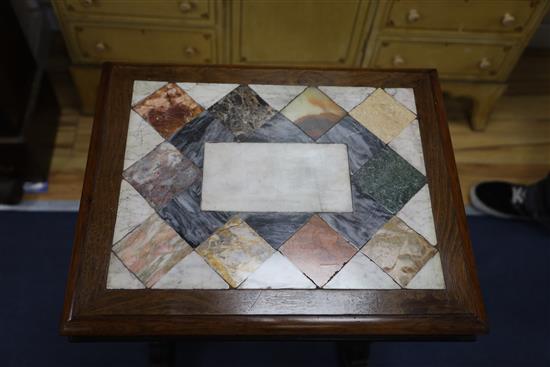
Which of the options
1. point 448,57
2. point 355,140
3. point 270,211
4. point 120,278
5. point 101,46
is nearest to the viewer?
point 120,278

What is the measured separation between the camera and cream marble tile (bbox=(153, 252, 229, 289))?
118cm

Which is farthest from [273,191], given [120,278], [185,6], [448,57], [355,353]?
[448,57]

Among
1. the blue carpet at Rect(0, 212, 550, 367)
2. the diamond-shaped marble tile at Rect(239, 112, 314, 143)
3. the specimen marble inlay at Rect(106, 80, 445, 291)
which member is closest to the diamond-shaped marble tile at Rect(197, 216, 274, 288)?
the specimen marble inlay at Rect(106, 80, 445, 291)

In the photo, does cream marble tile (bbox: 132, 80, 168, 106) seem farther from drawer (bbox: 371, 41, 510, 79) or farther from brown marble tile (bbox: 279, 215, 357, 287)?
drawer (bbox: 371, 41, 510, 79)

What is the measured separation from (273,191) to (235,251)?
0.61ft

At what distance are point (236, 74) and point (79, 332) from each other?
0.77 meters

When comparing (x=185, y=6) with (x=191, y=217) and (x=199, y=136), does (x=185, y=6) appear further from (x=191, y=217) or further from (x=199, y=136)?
(x=191, y=217)

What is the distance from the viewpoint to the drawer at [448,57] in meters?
1.94

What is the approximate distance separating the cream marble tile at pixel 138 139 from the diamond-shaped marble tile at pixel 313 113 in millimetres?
341

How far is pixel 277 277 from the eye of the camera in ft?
3.93

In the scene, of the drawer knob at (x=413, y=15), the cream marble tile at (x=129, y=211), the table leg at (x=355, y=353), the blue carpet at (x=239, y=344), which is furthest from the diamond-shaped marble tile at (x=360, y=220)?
the drawer knob at (x=413, y=15)

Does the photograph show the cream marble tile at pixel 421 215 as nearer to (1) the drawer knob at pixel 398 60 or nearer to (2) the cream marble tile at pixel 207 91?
(2) the cream marble tile at pixel 207 91

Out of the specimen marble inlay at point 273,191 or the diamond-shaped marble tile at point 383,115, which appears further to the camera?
the diamond-shaped marble tile at point 383,115

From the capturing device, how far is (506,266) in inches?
77.1
